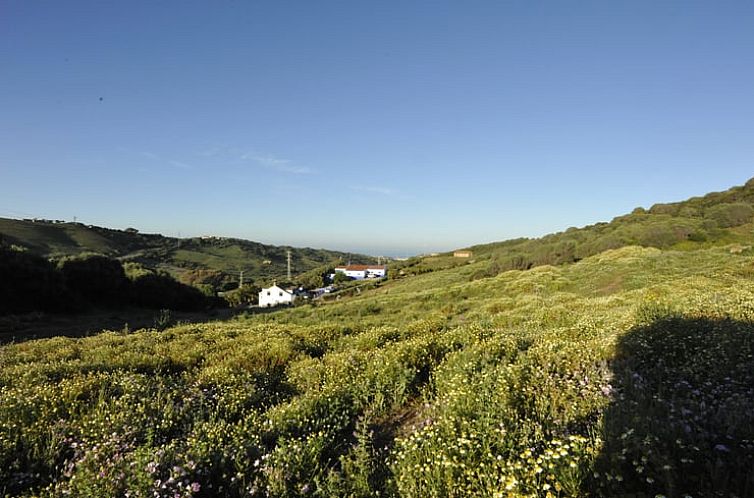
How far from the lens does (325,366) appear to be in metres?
6.98

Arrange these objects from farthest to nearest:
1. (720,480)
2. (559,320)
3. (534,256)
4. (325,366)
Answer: (534,256), (559,320), (325,366), (720,480)

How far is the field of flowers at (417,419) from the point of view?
2928 mm

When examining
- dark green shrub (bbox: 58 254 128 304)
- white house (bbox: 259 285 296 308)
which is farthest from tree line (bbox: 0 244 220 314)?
white house (bbox: 259 285 296 308)

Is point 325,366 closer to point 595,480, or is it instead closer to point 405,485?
point 405,485

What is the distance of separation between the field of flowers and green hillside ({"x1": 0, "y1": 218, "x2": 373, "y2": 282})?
78.1 metres

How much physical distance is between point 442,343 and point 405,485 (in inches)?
178

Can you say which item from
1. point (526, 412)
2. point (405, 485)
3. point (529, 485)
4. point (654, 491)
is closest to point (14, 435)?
point (405, 485)

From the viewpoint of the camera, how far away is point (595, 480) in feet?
8.98

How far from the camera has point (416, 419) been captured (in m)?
4.86

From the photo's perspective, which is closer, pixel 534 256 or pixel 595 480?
pixel 595 480

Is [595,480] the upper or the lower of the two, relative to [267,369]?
upper

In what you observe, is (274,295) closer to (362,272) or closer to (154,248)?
(362,272)

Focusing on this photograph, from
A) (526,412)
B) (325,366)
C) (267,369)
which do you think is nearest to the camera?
(526,412)

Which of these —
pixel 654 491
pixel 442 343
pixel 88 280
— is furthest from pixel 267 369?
pixel 88 280
